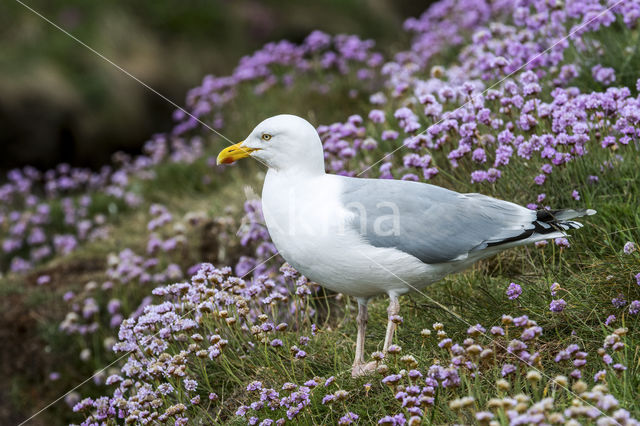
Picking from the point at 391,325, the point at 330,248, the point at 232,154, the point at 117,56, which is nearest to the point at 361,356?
the point at 391,325

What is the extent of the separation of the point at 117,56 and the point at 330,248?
8.27m

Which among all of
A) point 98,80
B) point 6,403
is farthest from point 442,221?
point 98,80

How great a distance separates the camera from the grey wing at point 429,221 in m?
3.27

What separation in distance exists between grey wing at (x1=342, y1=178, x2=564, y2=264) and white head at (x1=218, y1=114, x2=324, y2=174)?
0.66 ft

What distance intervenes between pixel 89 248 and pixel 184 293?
11.6 ft

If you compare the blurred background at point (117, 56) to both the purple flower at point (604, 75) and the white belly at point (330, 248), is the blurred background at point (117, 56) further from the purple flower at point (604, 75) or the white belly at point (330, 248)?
the white belly at point (330, 248)

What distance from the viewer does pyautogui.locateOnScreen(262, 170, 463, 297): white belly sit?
3.22 m

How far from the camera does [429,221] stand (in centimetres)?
334

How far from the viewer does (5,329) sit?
6102 millimetres

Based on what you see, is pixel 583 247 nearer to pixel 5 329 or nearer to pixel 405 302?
pixel 405 302

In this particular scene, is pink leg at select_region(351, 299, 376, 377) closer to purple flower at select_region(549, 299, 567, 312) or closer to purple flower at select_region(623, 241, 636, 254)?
purple flower at select_region(549, 299, 567, 312)

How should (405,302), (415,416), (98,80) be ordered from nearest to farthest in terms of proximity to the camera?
(415,416) < (405,302) < (98,80)

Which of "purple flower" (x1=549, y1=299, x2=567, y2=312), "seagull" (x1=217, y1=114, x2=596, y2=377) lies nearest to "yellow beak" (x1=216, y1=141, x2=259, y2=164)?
"seagull" (x1=217, y1=114, x2=596, y2=377)

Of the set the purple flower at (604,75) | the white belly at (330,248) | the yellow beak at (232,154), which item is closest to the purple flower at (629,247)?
the white belly at (330,248)
